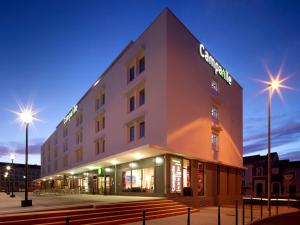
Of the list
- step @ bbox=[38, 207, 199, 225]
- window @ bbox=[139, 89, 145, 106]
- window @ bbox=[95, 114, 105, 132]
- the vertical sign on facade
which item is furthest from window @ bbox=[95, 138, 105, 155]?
step @ bbox=[38, 207, 199, 225]

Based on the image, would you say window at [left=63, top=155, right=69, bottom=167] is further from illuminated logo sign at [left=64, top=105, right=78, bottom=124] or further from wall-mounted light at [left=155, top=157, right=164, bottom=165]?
wall-mounted light at [left=155, top=157, right=164, bottom=165]

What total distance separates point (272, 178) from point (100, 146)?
40.5 meters

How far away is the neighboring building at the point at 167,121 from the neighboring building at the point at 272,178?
84.8 feet

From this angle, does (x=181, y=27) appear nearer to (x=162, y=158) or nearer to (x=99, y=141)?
(x=162, y=158)

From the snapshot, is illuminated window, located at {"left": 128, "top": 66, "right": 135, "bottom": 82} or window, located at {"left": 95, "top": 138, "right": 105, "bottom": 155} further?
window, located at {"left": 95, "top": 138, "right": 105, "bottom": 155}

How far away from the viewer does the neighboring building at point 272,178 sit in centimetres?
6144

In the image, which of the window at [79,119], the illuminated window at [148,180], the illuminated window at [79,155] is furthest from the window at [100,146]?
the illuminated window at [148,180]

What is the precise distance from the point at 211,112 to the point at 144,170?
9.87 metres

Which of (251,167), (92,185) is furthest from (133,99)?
(251,167)

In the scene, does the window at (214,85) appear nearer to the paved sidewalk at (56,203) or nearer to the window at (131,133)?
the window at (131,133)

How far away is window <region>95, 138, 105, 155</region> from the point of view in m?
40.7

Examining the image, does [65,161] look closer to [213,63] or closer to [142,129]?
[142,129]

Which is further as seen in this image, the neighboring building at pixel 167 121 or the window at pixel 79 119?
the window at pixel 79 119

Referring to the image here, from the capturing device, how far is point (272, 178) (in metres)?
65.6
